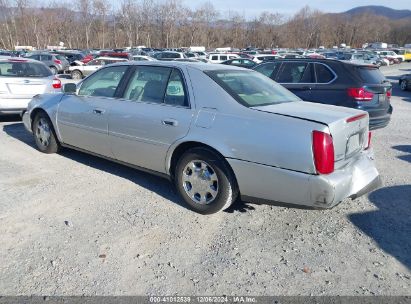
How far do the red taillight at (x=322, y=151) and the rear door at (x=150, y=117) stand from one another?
1.33 meters

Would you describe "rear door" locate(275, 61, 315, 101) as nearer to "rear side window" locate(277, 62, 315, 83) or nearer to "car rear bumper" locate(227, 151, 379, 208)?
"rear side window" locate(277, 62, 315, 83)

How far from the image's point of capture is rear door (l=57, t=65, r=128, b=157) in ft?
15.7

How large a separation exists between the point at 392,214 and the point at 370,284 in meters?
1.41

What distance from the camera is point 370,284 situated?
284cm

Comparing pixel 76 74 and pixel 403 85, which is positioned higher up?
pixel 403 85

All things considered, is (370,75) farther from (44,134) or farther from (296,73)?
(44,134)

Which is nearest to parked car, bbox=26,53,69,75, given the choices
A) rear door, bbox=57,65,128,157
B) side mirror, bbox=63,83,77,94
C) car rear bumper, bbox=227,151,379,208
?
side mirror, bbox=63,83,77,94

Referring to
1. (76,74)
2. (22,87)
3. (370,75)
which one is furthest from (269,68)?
(76,74)

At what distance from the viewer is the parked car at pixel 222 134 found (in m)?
3.26

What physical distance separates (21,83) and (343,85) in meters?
6.61

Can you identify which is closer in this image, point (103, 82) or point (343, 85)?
point (103, 82)

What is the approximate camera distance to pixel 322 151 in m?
3.16

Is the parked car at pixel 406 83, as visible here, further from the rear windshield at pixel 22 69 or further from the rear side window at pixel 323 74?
the rear windshield at pixel 22 69

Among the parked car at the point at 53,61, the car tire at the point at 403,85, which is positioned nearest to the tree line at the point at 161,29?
the parked car at the point at 53,61
